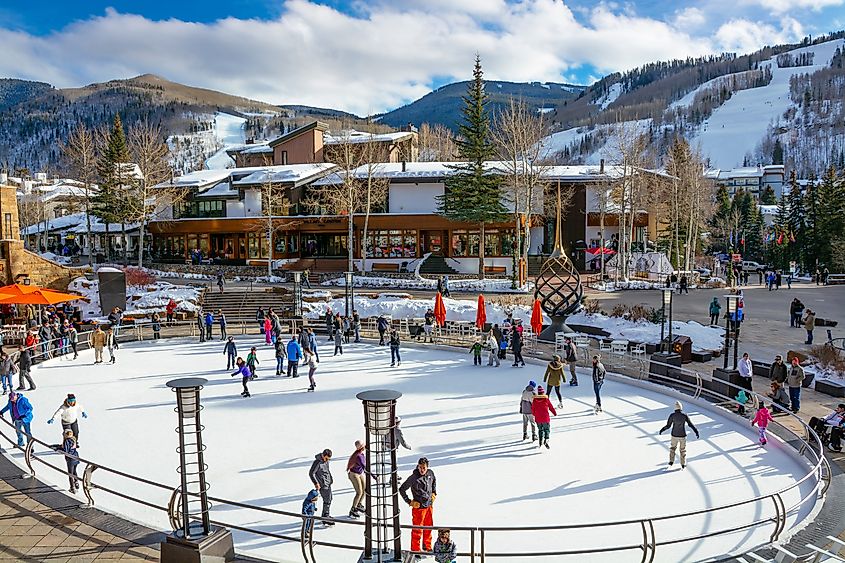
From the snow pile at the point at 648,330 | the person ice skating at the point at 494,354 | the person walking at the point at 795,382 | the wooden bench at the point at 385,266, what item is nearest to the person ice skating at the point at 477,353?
the person ice skating at the point at 494,354

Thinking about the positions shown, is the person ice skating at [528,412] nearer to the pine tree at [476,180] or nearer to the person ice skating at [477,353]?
the person ice skating at [477,353]

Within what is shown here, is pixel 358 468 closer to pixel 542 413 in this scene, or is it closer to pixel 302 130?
pixel 542 413

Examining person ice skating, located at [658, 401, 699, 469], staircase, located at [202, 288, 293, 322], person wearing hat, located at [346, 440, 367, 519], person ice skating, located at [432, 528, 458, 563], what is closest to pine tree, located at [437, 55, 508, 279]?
staircase, located at [202, 288, 293, 322]

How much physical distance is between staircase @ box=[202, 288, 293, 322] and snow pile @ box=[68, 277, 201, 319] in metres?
0.85

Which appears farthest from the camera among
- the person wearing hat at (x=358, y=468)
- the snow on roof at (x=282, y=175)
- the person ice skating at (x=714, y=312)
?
the snow on roof at (x=282, y=175)

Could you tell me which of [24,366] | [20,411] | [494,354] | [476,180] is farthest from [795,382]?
[476,180]

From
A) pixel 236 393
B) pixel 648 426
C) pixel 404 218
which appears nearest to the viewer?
pixel 648 426

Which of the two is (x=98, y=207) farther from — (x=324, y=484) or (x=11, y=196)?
(x=324, y=484)

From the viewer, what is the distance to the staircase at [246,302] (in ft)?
99.7

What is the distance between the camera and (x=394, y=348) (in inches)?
770

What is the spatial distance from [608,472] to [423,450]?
134 inches

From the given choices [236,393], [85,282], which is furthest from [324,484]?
[85,282]

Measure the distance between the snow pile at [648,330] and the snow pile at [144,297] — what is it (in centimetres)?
1970

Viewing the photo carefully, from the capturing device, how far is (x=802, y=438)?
37.8 feet
